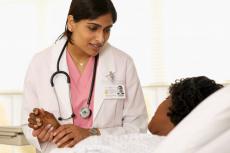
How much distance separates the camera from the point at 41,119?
1.57 metres

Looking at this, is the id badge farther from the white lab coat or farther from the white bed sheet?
the white bed sheet

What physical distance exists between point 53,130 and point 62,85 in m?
0.25

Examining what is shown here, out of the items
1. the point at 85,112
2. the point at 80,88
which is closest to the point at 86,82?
the point at 80,88

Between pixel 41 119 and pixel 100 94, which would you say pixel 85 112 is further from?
pixel 41 119

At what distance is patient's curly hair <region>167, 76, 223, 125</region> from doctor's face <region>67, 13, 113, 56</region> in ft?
1.52

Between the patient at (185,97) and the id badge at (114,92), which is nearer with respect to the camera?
the patient at (185,97)

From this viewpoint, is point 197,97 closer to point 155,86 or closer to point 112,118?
point 112,118

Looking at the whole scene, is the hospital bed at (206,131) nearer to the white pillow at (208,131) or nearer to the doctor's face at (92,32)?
the white pillow at (208,131)

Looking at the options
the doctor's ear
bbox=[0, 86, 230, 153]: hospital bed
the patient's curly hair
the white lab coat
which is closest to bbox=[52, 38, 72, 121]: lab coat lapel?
the white lab coat

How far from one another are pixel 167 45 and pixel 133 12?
37 cm

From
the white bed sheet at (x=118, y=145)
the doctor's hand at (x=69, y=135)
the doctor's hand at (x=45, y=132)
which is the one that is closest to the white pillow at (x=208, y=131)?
the white bed sheet at (x=118, y=145)

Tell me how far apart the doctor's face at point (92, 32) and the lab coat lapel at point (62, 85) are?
127 millimetres

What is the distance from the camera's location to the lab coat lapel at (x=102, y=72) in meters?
1.77

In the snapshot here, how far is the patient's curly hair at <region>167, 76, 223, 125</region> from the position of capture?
127 centimetres
